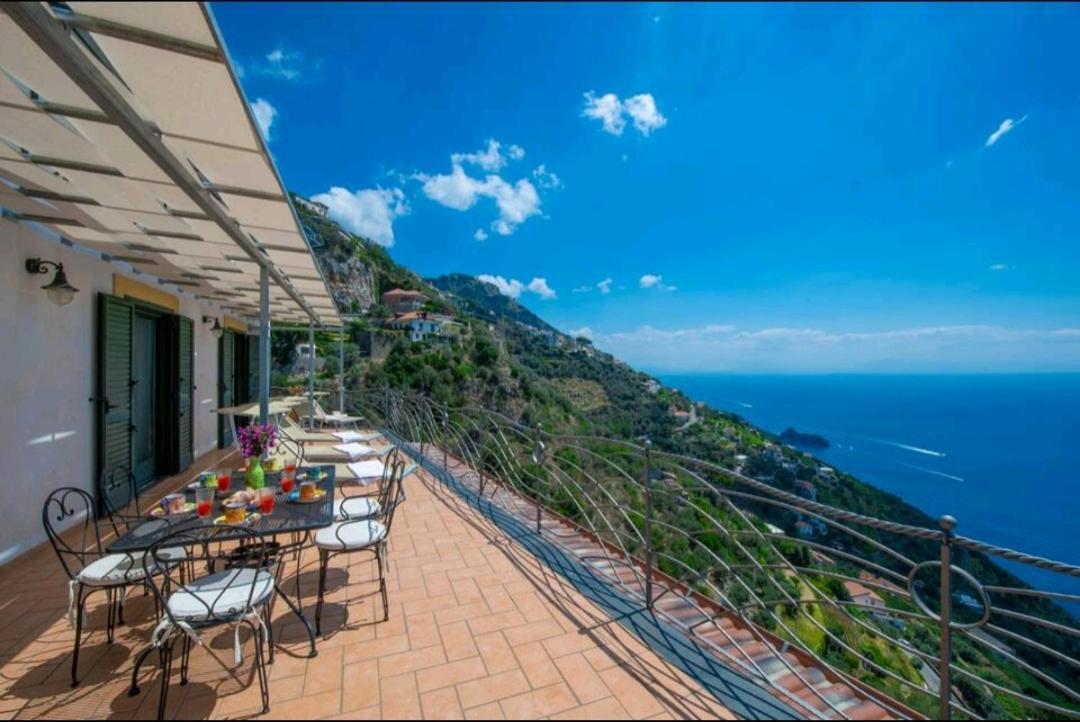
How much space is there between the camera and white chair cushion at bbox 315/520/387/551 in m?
2.56

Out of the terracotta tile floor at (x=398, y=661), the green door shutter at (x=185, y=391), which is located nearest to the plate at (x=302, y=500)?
the terracotta tile floor at (x=398, y=661)

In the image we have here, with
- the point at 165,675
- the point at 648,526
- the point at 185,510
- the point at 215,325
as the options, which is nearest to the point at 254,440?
the point at 185,510

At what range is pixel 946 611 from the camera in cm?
153

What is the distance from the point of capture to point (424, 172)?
59.9 ft

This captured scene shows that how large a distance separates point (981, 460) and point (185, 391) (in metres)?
57.8

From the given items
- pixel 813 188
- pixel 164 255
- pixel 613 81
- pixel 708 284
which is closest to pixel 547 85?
pixel 613 81

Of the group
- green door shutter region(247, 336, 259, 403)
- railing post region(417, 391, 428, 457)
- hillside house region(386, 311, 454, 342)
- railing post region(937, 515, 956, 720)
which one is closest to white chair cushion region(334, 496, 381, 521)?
railing post region(937, 515, 956, 720)

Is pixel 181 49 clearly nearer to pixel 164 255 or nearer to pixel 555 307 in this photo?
pixel 164 255

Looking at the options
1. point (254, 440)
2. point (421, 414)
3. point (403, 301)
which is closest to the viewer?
point (254, 440)

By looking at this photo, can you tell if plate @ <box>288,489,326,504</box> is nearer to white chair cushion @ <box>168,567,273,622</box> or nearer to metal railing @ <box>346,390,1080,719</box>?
white chair cushion @ <box>168,567,273,622</box>

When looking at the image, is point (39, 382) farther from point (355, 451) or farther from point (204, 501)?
point (355, 451)

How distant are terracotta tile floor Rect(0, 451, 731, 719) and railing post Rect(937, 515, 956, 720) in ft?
2.56

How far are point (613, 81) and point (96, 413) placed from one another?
5.74 meters

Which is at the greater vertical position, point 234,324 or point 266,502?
point 234,324
